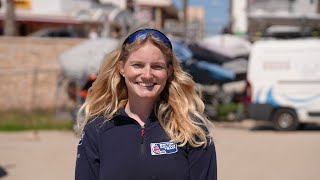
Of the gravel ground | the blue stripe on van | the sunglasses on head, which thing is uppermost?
the sunglasses on head

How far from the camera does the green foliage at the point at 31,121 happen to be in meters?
15.2

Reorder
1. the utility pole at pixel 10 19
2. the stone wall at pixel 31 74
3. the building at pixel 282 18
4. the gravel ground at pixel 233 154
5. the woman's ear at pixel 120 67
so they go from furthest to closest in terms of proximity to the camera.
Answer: the building at pixel 282 18 < the utility pole at pixel 10 19 < the stone wall at pixel 31 74 < the gravel ground at pixel 233 154 < the woman's ear at pixel 120 67

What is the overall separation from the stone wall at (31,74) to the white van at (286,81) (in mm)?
6785

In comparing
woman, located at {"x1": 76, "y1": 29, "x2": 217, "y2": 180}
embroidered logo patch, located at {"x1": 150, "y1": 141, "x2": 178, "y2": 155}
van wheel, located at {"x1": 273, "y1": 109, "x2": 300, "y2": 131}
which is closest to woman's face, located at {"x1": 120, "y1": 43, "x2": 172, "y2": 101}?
woman, located at {"x1": 76, "y1": 29, "x2": 217, "y2": 180}

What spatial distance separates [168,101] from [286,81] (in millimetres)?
12054

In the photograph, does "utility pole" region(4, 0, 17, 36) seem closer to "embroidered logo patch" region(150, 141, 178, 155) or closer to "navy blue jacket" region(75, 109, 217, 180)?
"navy blue jacket" region(75, 109, 217, 180)

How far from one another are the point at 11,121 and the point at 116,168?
14.1m

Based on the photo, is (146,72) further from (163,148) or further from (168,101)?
(163,148)

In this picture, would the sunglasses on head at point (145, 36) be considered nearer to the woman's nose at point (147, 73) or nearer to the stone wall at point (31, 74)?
the woman's nose at point (147, 73)

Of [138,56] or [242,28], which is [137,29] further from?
[242,28]

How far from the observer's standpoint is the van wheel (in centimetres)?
1467

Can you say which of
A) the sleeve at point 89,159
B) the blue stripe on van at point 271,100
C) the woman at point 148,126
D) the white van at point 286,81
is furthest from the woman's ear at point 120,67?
the blue stripe on van at point 271,100

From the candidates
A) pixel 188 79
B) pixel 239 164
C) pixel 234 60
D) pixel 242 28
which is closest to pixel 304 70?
pixel 234 60

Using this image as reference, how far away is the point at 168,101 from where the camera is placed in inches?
110
